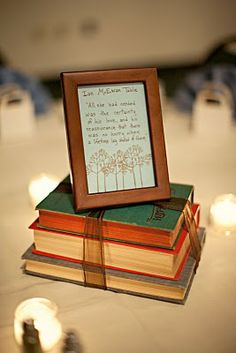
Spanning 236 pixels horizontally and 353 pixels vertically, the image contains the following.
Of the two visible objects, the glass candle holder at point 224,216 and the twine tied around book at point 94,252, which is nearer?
the twine tied around book at point 94,252

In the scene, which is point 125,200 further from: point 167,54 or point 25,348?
point 167,54

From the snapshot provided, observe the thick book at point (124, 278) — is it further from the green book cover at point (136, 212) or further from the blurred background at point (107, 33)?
the blurred background at point (107, 33)

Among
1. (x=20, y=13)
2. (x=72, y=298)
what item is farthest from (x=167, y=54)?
(x=72, y=298)

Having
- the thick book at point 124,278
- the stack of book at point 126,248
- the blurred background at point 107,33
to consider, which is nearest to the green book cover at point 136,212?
the stack of book at point 126,248

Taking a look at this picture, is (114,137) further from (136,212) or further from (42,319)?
(42,319)

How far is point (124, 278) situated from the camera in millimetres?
940

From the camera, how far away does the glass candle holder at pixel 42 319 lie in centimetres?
85

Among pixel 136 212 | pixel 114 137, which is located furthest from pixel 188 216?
pixel 114 137

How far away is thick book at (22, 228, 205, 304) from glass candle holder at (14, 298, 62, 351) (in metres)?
0.09

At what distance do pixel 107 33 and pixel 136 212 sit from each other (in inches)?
66.6

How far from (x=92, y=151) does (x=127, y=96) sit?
131 millimetres

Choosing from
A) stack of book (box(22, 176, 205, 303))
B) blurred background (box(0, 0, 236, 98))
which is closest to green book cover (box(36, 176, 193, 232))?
stack of book (box(22, 176, 205, 303))

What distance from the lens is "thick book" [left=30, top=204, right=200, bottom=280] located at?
0.91 meters

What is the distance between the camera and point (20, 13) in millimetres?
2281
